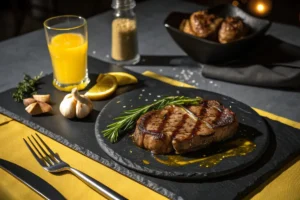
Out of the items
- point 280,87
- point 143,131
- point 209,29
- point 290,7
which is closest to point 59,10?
point 290,7

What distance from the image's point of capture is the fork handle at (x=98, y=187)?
1.36 m

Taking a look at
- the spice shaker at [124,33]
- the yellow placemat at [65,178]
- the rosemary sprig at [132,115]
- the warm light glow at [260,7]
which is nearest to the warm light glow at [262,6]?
the warm light glow at [260,7]

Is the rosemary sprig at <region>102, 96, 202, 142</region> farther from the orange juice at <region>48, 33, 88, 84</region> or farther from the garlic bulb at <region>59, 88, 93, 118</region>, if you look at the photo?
the orange juice at <region>48, 33, 88, 84</region>

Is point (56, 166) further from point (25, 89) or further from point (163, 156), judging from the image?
point (25, 89)

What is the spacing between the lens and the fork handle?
1359 millimetres

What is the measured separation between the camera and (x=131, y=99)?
1881 millimetres

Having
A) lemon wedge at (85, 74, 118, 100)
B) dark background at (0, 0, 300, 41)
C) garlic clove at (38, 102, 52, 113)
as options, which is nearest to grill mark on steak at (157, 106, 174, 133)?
lemon wedge at (85, 74, 118, 100)

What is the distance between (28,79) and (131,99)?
468 millimetres

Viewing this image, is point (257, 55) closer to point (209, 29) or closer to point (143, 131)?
point (209, 29)

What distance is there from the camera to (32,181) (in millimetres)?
1438

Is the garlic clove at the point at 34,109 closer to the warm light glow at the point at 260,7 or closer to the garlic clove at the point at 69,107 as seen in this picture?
the garlic clove at the point at 69,107

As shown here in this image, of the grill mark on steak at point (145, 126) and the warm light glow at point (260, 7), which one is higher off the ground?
the grill mark on steak at point (145, 126)

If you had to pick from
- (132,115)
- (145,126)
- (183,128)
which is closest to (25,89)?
(132,115)

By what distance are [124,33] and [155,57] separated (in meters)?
0.21
